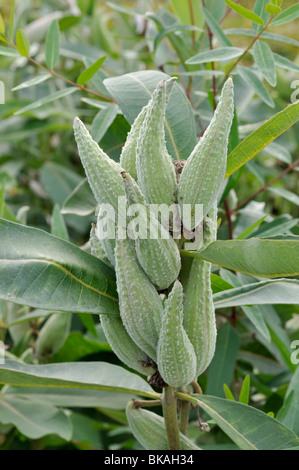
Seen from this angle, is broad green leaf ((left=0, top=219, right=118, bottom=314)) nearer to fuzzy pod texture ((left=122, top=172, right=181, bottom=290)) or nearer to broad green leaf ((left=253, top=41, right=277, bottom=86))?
fuzzy pod texture ((left=122, top=172, right=181, bottom=290))

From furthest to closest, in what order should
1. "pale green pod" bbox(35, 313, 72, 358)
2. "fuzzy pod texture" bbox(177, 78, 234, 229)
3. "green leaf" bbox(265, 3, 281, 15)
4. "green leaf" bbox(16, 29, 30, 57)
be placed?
"pale green pod" bbox(35, 313, 72, 358) → "green leaf" bbox(16, 29, 30, 57) → "green leaf" bbox(265, 3, 281, 15) → "fuzzy pod texture" bbox(177, 78, 234, 229)

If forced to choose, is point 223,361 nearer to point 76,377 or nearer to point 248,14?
point 76,377

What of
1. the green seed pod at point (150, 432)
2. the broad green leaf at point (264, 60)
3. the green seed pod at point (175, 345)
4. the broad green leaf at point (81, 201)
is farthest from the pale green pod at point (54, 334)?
the broad green leaf at point (264, 60)

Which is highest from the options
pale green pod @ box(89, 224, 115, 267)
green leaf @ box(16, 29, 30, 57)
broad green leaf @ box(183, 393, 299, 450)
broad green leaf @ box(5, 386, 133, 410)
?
green leaf @ box(16, 29, 30, 57)

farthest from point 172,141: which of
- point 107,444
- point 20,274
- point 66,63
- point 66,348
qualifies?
point 66,63

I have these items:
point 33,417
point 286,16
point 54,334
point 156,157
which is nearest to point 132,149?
point 156,157

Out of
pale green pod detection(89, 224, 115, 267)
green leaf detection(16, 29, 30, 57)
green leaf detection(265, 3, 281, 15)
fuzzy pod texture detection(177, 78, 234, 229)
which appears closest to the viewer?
fuzzy pod texture detection(177, 78, 234, 229)

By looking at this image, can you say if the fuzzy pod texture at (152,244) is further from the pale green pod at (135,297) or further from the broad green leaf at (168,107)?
the broad green leaf at (168,107)

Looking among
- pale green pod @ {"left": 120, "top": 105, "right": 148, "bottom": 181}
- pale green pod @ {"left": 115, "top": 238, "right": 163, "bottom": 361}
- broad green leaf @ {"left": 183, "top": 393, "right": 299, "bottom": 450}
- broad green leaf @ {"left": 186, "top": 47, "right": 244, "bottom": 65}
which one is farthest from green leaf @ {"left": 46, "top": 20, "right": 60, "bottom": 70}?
broad green leaf @ {"left": 183, "top": 393, "right": 299, "bottom": 450}
